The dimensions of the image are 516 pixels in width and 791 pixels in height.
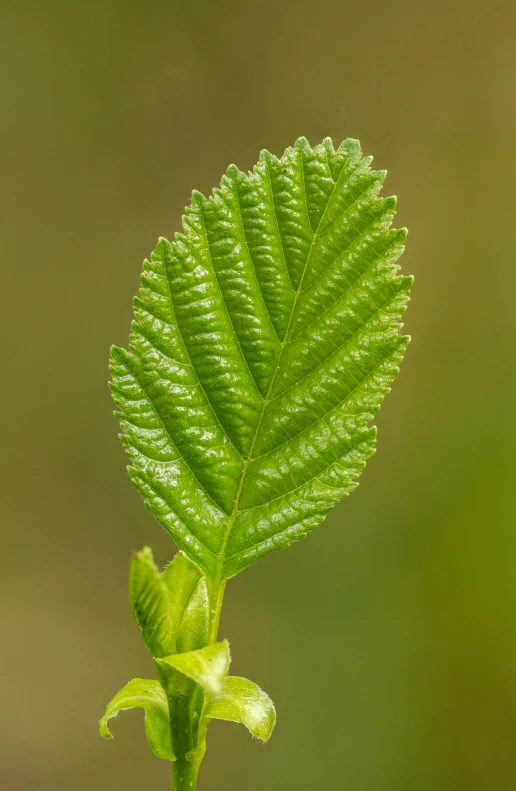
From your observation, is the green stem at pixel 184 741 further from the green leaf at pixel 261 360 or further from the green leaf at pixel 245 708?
the green leaf at pixel 261 360

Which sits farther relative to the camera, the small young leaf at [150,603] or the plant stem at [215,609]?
the plant stem at [215,609]

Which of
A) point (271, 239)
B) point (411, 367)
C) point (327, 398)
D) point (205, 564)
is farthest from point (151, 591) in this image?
point (411, 367)

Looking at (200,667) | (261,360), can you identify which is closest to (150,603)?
(200,667)

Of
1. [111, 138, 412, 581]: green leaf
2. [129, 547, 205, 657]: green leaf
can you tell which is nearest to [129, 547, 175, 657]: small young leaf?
[129, 547, 205, 657]: green leaf

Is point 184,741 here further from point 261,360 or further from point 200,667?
point 261,360

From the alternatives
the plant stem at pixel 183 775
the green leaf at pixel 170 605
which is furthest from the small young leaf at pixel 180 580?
the plant stem at pixel 183 775
